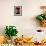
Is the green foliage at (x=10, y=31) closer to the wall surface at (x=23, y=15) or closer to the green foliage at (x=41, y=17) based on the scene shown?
the wall surface at (x=23, y=15)

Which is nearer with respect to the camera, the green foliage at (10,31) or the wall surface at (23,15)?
the green foliage at (10,31)

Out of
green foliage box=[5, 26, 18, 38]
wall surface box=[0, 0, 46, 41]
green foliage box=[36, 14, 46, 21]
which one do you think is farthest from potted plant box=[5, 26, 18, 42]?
green foliage box=[36, 14, 46, 21]

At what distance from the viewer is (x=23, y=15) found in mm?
3156

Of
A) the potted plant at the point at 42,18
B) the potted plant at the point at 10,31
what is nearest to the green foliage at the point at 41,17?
the potted plant at the point at 42,18

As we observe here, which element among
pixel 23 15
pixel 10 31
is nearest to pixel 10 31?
pixel 10 31

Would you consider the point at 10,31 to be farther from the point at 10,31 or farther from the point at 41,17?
the point at 41,17

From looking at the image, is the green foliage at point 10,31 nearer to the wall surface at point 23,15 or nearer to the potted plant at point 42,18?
the wall surface at point 23,15

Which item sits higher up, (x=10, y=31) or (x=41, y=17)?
(x=41, y=17)

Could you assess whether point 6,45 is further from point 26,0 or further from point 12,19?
point 26,0

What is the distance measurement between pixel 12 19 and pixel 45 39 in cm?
65

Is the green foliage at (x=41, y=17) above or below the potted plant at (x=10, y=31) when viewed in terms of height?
above

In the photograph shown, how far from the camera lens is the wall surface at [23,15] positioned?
Answer: 315 cm

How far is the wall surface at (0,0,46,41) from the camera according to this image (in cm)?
315

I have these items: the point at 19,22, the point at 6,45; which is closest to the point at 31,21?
the point at 19,22
